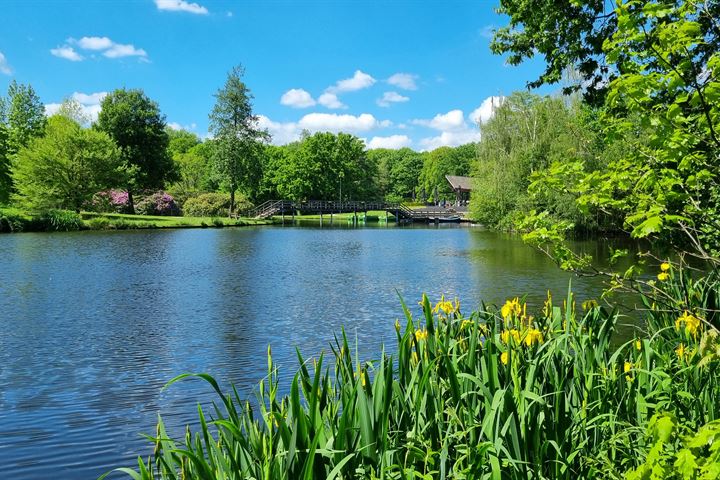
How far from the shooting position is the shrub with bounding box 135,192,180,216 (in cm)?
5800

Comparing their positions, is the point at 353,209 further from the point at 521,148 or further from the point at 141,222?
the point at 521,148

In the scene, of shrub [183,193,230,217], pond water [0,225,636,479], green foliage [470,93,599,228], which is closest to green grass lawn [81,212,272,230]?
shrub [183,193,230,217]

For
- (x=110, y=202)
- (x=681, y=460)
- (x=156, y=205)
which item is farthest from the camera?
(x=156, y=205)

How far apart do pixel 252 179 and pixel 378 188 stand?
4227cm

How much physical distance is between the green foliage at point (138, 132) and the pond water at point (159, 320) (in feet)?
95.7

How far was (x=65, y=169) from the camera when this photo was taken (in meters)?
45.9

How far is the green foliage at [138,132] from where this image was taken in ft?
182

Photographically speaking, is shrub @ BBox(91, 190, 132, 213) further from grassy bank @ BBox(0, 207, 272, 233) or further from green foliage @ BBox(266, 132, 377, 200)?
green foliage @ BBox(266, 132, 377, 200)

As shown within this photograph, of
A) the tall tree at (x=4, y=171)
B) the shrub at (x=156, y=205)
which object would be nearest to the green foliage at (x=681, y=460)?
the tall tree at (x=4, y=171)

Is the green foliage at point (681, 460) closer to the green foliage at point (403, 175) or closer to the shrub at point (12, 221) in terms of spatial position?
the shrub at point (12, 221)

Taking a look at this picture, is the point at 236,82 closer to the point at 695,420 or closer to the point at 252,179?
the point at 252,179

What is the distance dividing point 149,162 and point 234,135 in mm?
9216

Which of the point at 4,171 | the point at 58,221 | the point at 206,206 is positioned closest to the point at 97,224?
the point at 58,221

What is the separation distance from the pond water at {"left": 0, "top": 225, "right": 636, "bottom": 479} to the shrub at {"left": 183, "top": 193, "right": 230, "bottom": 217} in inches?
1294
